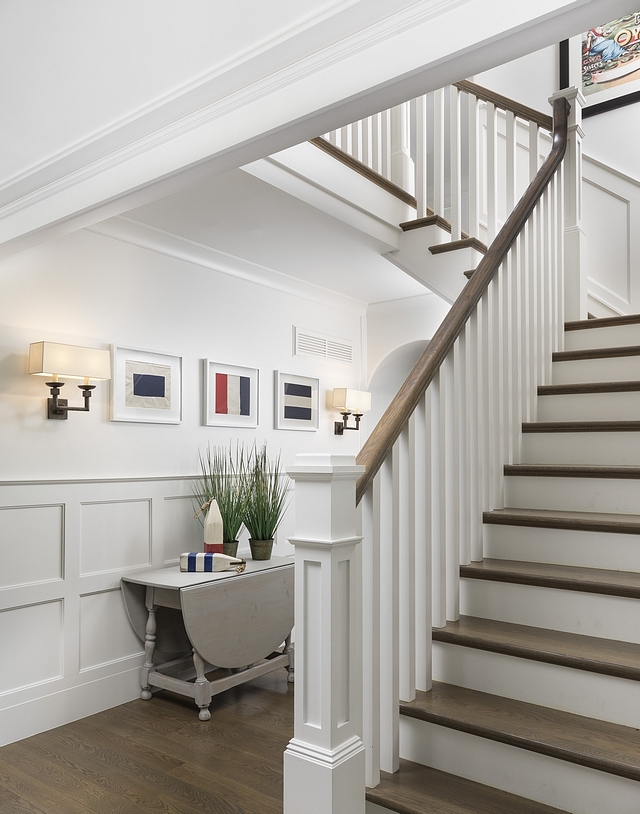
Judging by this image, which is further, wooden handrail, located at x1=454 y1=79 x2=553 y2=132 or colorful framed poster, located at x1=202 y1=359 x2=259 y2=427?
colorful framed poster, located at x1=202 y1=359 x2=259 y2=427

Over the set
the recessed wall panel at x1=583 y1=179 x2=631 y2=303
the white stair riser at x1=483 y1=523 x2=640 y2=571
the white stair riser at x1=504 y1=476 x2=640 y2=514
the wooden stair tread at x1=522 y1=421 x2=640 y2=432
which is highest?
the recessed wall panel at x1=583 y1=179 x2=631 y2=303

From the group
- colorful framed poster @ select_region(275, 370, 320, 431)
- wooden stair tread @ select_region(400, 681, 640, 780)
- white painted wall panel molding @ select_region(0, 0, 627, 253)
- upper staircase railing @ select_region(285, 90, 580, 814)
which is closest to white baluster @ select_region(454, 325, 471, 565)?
upper staircase railing @ select_region(285, 90, 580, 814)

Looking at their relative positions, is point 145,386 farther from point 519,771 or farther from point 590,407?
point 519,771

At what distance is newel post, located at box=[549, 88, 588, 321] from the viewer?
10.4 ft

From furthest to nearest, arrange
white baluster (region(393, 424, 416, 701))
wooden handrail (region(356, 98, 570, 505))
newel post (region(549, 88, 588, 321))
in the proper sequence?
newel post (region(549, 88, 588, 321)) → white baluster (region(393, 424, 416, 701)) → wooden handrail (region(356, 98, 570, 505))

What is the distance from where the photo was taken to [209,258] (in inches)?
146

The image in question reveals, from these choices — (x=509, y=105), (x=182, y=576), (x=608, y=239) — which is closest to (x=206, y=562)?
(x=182, y=576)

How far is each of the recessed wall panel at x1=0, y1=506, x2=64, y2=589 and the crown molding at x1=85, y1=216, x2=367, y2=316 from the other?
4.52 feet

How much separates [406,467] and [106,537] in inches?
74.4

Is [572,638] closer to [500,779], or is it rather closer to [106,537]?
[500,779]

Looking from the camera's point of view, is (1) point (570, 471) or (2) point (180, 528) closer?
(1) point (570, 471)

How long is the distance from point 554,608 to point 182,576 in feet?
6.11

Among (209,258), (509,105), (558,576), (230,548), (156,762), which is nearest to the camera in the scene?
(558,576)

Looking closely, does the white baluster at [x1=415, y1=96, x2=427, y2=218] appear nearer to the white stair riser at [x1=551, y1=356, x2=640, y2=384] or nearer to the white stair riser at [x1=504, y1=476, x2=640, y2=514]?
the white stair riser at [x1=551, y1=356, x2=640, y2=384]
